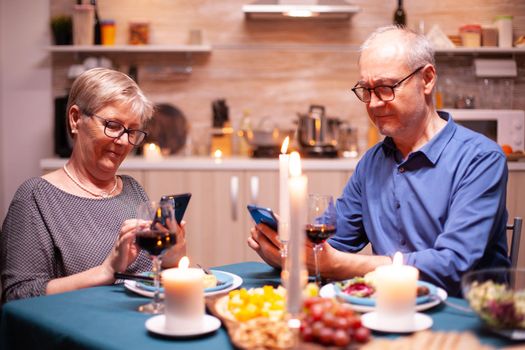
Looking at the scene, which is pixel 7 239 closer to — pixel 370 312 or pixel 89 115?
pixel 89 115

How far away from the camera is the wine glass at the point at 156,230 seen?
1.63 m

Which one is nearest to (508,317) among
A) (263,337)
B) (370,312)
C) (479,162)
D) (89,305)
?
(370,312)

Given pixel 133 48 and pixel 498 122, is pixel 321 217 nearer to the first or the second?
pixel 498 122

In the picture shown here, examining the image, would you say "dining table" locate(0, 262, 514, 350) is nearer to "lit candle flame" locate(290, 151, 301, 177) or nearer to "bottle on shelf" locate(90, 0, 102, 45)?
"lit candle flame" locate(290, 151, 301, 177)

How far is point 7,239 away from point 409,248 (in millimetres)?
1190

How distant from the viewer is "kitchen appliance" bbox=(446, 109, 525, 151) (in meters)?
4.50

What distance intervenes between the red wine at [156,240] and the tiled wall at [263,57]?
133 inches

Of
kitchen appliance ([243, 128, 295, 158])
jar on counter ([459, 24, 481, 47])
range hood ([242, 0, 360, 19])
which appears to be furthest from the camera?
jar on counter ([459, 24, 481, 47])

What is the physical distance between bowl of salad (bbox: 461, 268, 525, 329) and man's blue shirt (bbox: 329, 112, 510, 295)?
0.42 m

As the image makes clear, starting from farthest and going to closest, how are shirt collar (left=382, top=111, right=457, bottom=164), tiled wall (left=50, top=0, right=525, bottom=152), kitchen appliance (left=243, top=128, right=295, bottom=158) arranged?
tiled wall (left=50, top=0, right=525, bottom=152), kitchen appliance (left=243, top=128, right=295, bottom=158), shirt collar (left=382, top=111, right=457, bottom=164)

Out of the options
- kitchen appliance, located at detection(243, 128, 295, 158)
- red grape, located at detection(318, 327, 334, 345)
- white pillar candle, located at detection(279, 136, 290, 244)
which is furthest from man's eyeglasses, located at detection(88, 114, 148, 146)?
kitchen appliance, located at detection(243, 128, 295, 158)

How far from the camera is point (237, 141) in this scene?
16.4 ft

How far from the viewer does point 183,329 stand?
4.79 feet

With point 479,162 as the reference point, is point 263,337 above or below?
below
